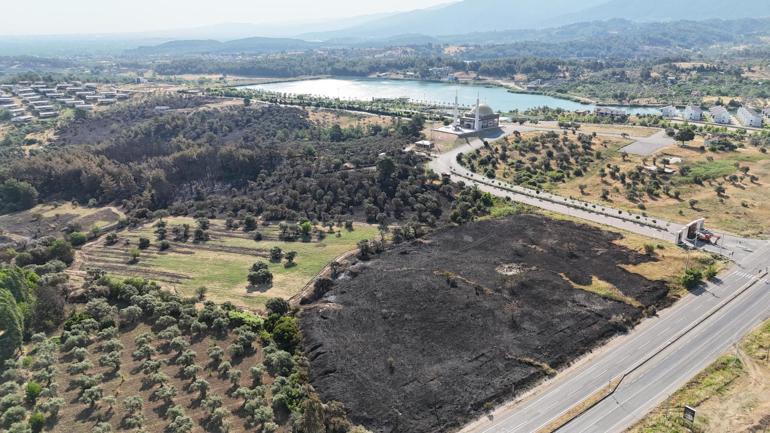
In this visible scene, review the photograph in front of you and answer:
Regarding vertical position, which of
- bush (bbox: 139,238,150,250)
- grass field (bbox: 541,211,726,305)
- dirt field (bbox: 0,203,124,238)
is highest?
dirt field (bbox: 0,203,124,238)

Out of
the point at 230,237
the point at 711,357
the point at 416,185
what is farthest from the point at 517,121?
the point at 711,357

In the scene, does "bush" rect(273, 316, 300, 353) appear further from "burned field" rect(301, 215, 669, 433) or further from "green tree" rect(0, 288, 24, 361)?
"green tree" rect(0, 288, 24, 361)

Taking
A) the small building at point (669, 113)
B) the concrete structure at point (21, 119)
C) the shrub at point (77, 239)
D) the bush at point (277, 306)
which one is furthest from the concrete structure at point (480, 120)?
the concrete structure at point (21, 119)

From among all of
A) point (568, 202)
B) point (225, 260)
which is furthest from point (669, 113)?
point (225, 260)

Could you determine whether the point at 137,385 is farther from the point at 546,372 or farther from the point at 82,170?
the point at 82,170

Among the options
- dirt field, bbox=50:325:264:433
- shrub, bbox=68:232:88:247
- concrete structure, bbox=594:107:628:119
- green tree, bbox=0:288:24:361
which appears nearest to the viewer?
dirt field, bbox=50:325:264:433

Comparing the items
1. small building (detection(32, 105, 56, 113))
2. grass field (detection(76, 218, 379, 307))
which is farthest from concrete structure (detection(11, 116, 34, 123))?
grass field (detection(76, 218, 379, 307))

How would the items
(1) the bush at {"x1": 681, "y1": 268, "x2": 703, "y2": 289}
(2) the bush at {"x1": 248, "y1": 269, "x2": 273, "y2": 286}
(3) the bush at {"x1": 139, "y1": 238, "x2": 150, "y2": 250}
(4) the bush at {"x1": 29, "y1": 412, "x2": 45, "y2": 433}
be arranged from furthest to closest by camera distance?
1. (3) the bush at {"x1": 139, "y1": 238, "x2": 150, "y2": 250}
2. (2) the bush at {"x1": 248, "y1": 269, "x2": 273, "y2": 286}
3. (1) the bush at {"x1": 681, "y1": 268, "x2": 703, "y2": 289}
4. (4) the bush at {"x1": 29, "y1": 412, "x2": 45, "y2": 433}
